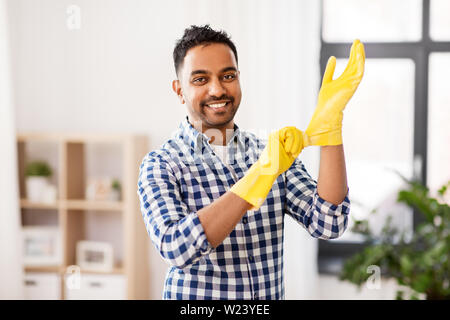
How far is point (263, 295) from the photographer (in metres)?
0.97

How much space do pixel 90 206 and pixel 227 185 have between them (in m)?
1.62

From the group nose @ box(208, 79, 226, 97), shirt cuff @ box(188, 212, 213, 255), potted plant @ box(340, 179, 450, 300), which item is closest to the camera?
shirt cuff @ box(188, 212, 213, 255)

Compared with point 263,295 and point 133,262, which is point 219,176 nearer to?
point 263,295

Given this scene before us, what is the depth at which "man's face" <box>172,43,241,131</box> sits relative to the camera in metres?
0.91

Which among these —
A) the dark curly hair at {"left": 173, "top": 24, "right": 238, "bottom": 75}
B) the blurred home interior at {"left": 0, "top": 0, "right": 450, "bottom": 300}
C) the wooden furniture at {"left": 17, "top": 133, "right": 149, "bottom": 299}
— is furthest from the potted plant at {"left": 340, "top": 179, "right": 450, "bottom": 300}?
the dark curly hair at {"left": 173, "top": 24, "right": 238, "bottom": 75}

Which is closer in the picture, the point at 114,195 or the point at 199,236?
the point at 199,236

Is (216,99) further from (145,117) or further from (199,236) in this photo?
(145,117)

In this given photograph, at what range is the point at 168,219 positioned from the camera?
32.4 inches

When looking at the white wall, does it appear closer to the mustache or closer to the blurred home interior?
the blurred home interior

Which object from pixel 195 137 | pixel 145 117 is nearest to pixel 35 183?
pixel 145 117

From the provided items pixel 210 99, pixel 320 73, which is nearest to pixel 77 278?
pixel 320 73

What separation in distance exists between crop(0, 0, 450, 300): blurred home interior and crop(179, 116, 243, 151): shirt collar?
1.20 meters

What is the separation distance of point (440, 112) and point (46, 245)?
2150mm

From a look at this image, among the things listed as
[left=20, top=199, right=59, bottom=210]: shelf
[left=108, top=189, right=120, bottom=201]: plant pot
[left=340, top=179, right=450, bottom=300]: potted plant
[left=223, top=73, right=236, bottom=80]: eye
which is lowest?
[left=340, top=179, right=450, bottom=300]: potted plant
